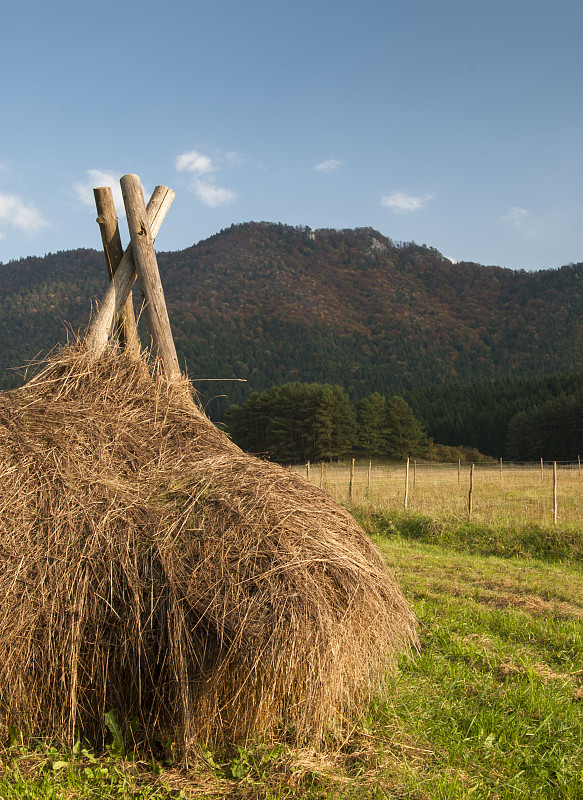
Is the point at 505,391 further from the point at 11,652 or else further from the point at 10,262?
the point at 10,262

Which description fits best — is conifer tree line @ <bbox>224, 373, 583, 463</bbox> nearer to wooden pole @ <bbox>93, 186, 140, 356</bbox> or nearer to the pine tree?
the pine tree

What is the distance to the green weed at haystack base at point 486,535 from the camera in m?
11.5

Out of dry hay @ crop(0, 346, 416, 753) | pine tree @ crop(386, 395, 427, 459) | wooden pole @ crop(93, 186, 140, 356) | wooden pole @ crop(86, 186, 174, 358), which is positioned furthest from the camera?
pine tree @ crop(386, 395, 427, 459)

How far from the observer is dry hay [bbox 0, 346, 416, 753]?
3.07 m

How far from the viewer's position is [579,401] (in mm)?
60562

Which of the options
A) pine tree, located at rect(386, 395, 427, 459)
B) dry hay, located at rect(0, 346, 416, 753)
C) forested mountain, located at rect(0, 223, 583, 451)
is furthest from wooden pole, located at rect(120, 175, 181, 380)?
forested mountain, located at rect(0, 223, 583, 451)

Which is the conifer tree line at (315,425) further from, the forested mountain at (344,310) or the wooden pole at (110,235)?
the wooden pole at (110,235)

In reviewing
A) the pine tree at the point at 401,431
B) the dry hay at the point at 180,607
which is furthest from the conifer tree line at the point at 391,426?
the dry hay at the point at 180,607

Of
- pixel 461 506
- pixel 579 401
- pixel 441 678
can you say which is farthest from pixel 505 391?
pixel 441 678

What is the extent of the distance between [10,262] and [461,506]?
143978 mm

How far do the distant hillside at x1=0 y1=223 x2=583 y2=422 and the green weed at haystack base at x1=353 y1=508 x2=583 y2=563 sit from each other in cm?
6913

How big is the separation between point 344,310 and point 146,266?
143 m

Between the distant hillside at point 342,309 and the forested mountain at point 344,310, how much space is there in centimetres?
40

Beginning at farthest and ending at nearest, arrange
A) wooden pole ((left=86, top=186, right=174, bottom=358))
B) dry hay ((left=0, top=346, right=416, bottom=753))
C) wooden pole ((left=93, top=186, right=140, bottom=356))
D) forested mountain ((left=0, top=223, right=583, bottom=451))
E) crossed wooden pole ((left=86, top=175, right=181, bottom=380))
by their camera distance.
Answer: forested mountain ((left=0, top=223, right=583, bottom=451)) → wooden pole ((left=93, top=186, right=140, bottom=356)) → crossed wooden pole ((left=86, top=175, right=181, bottom=380)) → wooden pole ((left=86, top=186, right=174, bottom=358)) → dry hay ((left=0, top=346, right=416, bottom=753))
